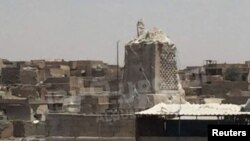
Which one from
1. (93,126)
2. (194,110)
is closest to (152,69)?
(93,126)

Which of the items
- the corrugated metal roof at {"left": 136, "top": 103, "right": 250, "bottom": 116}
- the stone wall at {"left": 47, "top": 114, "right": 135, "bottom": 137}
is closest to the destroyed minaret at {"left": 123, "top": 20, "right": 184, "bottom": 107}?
the stone wall at {"left": 47, "top": 114, "right": 135, "bottom": 137}

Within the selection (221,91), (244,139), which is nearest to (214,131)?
(244,139)

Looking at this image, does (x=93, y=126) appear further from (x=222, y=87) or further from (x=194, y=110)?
(x=222, y=87)

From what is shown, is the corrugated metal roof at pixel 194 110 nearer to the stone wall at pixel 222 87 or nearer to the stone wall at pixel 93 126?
the stone wall at pixel 93 126

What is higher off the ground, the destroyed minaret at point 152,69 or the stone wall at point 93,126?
the destroyed minaret at point 152,69

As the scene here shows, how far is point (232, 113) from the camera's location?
1947 centimetres

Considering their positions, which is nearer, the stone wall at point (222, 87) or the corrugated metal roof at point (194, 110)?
the corrugated metal roof at point (194, 110)

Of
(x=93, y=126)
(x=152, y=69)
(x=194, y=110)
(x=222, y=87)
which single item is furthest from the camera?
(x=222, y=87)

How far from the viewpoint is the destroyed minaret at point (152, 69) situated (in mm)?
25438

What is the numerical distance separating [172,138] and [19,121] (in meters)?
14.9

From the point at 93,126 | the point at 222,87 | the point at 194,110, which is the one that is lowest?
the point at 93,126

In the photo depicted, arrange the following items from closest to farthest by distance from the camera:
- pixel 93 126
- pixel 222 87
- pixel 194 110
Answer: pixel 194 110 → pixel 93 126 → pixel 222 87

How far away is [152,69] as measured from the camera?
2555 centimetres

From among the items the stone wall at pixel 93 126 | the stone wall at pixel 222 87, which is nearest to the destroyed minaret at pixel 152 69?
the stone wall at pixel 93 126
